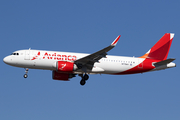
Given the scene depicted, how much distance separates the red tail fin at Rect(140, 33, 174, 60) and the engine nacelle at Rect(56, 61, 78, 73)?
35.2 ft

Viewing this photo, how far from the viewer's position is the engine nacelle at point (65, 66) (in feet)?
129

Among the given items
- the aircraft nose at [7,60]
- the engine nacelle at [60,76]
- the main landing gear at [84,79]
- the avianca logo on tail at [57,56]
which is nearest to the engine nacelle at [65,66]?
the avianca logo on tail at [57,56]

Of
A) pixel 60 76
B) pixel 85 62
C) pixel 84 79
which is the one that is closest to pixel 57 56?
pixel 85 62

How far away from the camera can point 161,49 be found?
45469mm

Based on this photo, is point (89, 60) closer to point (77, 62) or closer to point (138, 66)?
point (77, 62)

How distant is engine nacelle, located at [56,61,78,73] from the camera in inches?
1549

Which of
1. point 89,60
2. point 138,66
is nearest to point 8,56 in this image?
point 89,60

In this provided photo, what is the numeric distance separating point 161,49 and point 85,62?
1188cm

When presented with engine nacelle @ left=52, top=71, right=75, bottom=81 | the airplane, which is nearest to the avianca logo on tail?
the airplane

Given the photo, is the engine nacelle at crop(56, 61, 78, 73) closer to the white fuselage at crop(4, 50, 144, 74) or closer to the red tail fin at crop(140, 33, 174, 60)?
the white fuselage at crop(4, 50, 144, 74)

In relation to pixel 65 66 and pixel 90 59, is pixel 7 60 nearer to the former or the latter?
pixel 65 66

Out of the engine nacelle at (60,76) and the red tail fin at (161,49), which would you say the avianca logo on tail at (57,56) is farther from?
the red tail fin at (161,49)

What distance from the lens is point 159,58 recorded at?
4488 centimetres

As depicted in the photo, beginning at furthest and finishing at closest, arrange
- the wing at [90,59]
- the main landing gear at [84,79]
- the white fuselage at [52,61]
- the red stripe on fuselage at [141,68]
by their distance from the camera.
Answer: the red stripe on fuselage at [141,68] → the main landing gear at [84,79] → the white fuselage at [52,61] → the wing at [90,59]
